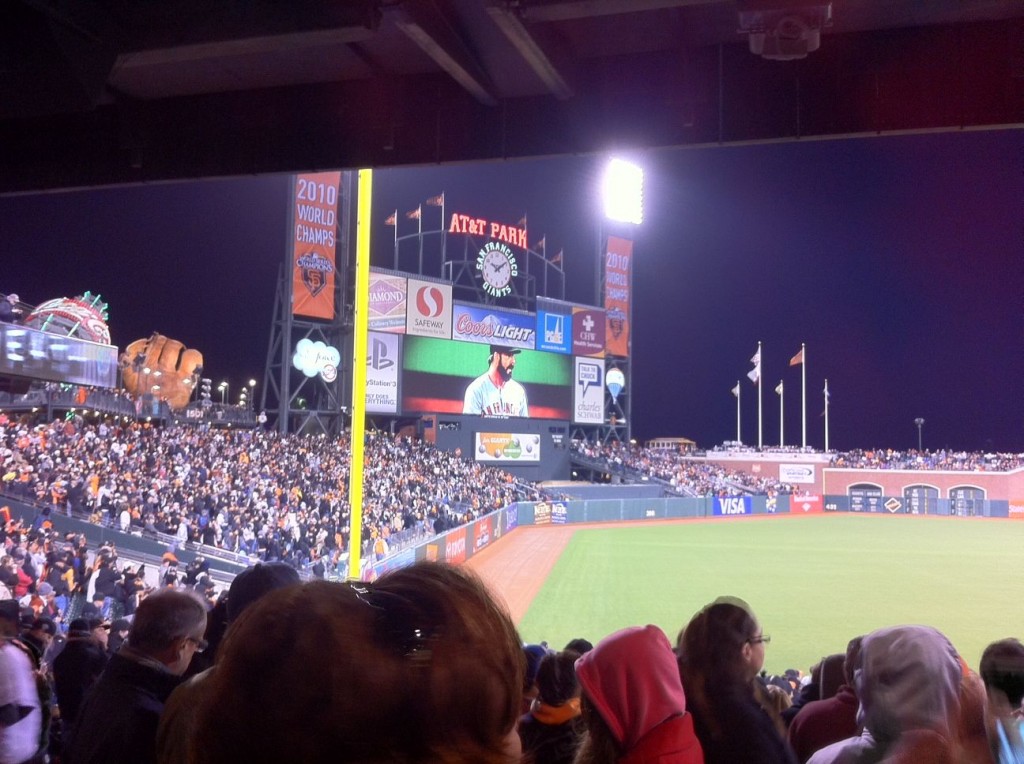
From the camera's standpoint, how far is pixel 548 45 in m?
4.23

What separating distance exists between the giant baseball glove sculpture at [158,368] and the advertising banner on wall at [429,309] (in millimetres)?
12403

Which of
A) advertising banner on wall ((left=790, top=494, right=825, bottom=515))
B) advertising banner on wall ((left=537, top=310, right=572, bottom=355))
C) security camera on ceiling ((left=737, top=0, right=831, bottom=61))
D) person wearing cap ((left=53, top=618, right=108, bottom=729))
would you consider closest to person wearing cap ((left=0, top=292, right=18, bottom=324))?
person wearing cap ((left=53, top=618, right=108, bottom=729))

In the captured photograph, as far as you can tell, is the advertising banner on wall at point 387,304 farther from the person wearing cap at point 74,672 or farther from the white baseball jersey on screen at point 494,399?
the person wearing cap at point 74,672

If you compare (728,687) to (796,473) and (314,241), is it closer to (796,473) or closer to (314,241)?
(314,241)

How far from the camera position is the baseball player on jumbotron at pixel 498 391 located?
38.6 meters

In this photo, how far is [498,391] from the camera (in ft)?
130

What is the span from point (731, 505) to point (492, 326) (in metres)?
16.1

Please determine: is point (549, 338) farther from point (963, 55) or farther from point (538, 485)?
point (963, 55)

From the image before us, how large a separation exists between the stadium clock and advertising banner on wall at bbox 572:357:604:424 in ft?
19.7

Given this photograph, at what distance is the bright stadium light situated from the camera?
54.9 metres

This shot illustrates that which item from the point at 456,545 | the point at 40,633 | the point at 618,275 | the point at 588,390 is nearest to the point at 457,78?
the point at 40,633

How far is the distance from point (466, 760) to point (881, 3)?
4.23m

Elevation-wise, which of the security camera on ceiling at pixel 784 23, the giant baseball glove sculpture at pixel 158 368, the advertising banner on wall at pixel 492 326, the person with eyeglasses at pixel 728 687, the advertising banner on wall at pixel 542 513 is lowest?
the advertising banner on wall at pixel 542 513

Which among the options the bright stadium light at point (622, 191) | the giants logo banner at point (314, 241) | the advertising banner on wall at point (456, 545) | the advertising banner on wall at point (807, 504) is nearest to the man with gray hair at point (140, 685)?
the advertising banner on wall at point (456, 545)
